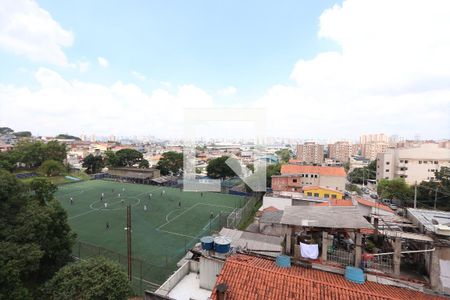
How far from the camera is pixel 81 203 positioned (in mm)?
23156

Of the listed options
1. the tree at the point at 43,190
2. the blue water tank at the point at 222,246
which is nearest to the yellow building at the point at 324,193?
the blue water tank at the point at 222,246

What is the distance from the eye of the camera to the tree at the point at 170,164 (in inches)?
1522

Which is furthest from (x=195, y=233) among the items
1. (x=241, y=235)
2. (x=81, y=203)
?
(x=81, y=203)

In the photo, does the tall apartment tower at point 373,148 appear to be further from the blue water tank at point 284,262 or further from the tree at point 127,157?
the blue water tank at point 284,262

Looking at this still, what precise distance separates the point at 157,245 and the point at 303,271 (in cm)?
1091

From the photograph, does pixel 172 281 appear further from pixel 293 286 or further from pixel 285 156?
pixel 285 156

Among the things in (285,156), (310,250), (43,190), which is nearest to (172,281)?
(310,250)

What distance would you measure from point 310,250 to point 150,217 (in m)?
16.3

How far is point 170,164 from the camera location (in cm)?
3894

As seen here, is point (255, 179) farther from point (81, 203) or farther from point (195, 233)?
point (81, 203)

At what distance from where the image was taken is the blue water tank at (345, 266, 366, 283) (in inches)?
210

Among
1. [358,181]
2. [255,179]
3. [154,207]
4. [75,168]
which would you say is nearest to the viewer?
[154,207]

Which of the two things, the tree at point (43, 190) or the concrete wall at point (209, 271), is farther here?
the tree at point (43, 190)

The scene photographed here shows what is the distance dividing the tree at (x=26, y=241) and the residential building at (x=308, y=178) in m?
19.5
